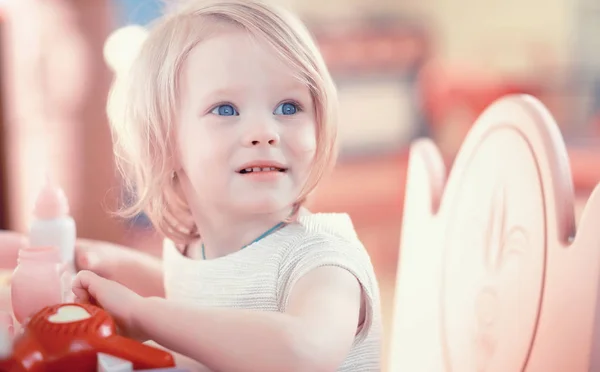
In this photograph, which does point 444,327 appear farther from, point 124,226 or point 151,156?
point 124,226

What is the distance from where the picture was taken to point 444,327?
29.0 inches

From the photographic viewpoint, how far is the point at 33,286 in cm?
51

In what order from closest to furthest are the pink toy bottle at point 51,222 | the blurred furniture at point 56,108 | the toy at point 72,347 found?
the toy at point 72,347 < the pink toy bottle at point 51,222 < the blurred furniture at point 56,108

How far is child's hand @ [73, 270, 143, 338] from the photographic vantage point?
1.58 feet

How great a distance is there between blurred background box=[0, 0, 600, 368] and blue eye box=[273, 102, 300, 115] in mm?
1360

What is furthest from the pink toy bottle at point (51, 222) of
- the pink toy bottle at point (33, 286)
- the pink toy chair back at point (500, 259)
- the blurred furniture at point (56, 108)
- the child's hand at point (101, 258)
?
the blurred furniture at point (56, 108)

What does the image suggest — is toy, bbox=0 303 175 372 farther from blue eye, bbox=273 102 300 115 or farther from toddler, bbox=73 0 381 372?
blue eye, bbox=273 102 300 115

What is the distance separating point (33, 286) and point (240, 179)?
0.16 metres

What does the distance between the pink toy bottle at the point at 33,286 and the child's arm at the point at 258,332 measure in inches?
2.8

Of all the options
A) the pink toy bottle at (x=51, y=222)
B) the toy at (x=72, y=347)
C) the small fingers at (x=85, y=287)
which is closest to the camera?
the toy at (x=72, y=347)

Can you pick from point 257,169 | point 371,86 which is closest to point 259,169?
point 257,169

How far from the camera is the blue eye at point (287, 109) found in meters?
0.57

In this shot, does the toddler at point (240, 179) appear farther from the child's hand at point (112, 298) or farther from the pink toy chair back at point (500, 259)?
the pink toy chair back at point (500, 259)

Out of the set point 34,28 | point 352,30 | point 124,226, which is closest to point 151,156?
point 124,226
